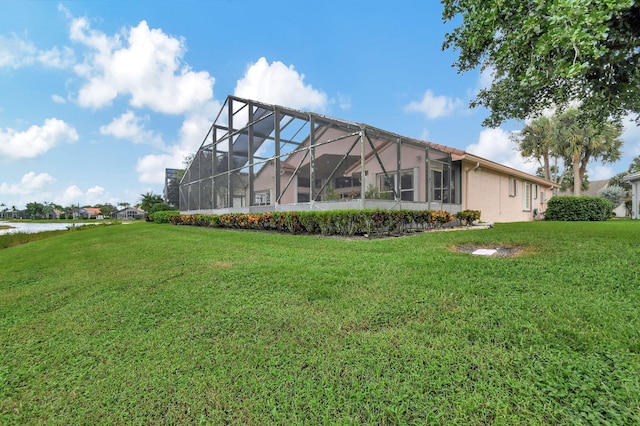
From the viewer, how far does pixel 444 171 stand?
10820 mm

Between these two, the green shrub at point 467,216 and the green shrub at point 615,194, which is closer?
the green shrub at point 467,216

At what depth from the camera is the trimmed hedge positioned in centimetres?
1495

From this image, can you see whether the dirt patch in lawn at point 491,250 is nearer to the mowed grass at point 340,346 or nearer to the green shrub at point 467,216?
the mowed grass at point 340,346

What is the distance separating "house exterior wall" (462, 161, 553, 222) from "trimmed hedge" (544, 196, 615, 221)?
1507mm

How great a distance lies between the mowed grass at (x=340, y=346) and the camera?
1514 mm

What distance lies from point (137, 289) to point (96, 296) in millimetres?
453

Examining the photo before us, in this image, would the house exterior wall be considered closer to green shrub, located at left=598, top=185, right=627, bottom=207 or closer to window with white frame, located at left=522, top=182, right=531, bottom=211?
window with white frame, located at left=522, top=182, right=531, bottom=211

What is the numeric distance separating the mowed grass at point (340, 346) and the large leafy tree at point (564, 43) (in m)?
2.49

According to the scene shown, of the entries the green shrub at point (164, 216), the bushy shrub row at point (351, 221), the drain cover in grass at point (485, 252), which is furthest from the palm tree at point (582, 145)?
the green shrub at point (164, 216)

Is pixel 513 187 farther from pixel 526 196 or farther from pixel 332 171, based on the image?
pixel 332 171

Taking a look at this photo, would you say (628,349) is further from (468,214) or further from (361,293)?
(468,214)

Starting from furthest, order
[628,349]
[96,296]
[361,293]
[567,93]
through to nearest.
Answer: [567,93], [96,296], [361,293], [628,349]

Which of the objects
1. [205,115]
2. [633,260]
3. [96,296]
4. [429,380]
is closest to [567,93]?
[633,260]

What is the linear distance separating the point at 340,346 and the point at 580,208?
19.1 meters
